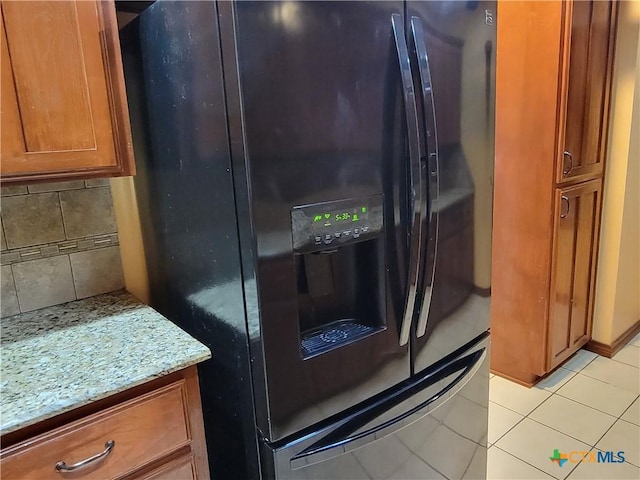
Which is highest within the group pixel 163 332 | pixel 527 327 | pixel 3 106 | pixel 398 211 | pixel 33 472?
pixel 3 106

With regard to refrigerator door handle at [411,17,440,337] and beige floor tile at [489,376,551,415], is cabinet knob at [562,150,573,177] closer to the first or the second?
beige floor tile at [489,376,551,415]

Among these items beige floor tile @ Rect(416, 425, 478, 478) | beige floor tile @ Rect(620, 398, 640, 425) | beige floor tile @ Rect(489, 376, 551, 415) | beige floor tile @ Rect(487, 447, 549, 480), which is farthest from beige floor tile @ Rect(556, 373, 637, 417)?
beige floor tile @ Rect(416, 425, 478, 478)

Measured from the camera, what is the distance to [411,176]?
1.08 meters

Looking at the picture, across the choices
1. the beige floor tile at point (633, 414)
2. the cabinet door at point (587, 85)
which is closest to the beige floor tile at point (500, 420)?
the beige floor tile at point (633, 414)

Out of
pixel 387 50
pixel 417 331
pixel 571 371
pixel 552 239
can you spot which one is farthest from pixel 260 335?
pixel 571 371

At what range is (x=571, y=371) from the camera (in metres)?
2.60

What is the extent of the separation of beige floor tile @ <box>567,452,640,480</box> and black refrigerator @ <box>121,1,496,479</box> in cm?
86

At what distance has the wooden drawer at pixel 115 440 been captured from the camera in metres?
0.85

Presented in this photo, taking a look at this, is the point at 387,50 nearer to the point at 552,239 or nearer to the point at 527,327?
the point at 552,239

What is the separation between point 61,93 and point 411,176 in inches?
31.5

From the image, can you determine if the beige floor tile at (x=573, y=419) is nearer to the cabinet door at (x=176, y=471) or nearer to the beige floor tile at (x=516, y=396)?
the beige floor tile at (x=516, y=396)

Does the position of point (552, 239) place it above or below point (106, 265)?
below

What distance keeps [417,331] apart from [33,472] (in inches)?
34.3

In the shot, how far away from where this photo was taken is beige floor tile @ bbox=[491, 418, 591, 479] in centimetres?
190
